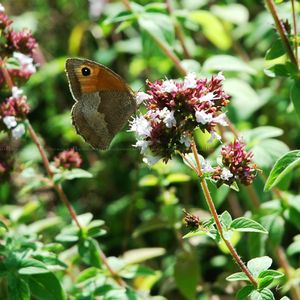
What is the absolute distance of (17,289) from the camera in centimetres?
224

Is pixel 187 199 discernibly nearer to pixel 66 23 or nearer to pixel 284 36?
pixel 284 36

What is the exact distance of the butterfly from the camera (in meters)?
2.40

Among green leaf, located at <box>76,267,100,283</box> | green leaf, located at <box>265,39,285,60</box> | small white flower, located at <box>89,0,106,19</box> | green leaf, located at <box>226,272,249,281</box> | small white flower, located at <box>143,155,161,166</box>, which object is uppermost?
small white flower, located at <box>89,0,106,19</box>

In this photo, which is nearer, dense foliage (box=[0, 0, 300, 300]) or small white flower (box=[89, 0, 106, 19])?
dense foliage (box=[0, 0, 300, 300])

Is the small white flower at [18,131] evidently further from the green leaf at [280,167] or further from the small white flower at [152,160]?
the green leaf at [280,167]

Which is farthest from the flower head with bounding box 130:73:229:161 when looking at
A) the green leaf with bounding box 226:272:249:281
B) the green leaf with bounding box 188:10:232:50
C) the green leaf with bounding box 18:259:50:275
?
the green leaf with bounding box 188:10:232:50

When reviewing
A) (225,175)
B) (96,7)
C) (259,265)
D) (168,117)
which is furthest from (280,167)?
(96,7)

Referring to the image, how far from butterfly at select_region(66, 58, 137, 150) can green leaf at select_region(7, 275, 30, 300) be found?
66cm

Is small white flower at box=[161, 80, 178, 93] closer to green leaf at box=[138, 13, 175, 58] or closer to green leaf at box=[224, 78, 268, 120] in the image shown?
green leaf at box=[138, 13, 175, 58]

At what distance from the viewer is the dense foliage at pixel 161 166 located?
6.27 ft

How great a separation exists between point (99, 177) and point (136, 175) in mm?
450

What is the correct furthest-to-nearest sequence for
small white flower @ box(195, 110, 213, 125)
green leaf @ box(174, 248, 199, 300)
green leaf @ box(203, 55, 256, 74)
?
green leaf @ box(203, 55, 256, 74) < green leaf @ box(174, 248, 199, 300) < small white flower @ box(195, 110, 213, 125)

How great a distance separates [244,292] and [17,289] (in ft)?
3.01

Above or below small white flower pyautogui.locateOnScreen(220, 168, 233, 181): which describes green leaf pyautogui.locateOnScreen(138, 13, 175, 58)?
above
